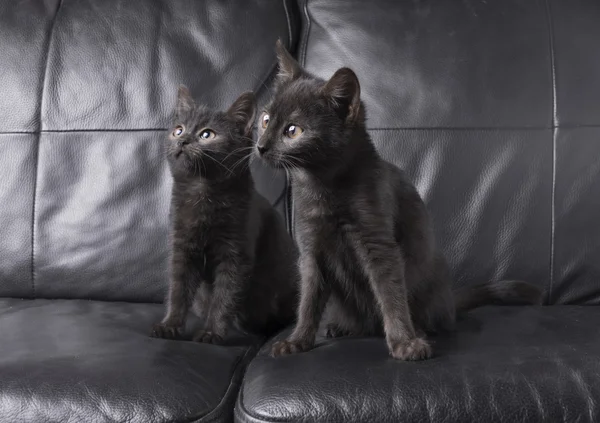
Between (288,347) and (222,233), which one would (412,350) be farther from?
(222,233)

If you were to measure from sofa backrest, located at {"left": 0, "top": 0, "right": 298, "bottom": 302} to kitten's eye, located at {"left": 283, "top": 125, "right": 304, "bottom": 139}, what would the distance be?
1.85 feet

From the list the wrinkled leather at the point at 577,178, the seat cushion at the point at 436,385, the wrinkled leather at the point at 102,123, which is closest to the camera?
the seat cushion at the point at 436,385

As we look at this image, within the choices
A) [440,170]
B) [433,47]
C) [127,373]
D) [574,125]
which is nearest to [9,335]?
[127,373]

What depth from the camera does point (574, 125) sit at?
1.78 meters

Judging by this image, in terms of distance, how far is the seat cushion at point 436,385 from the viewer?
1.07 meters

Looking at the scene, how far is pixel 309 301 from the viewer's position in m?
1.41

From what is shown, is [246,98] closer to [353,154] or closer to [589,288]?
[353,154]

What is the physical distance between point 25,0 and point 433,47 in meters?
1.15

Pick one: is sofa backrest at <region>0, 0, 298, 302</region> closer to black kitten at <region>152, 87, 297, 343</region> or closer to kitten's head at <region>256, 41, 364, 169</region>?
black kitten at <region>152, 87, 297, 343</region>

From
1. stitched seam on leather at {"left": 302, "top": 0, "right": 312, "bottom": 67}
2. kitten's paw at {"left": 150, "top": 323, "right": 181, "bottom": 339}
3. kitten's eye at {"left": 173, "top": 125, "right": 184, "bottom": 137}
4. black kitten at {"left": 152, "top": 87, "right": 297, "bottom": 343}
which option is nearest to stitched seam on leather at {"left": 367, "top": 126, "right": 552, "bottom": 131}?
stitched seam on leather at {"left": 302, "top": 0, "right": 312, "bottom": 67}

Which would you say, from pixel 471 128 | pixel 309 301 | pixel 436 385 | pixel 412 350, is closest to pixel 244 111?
pixel 309 301

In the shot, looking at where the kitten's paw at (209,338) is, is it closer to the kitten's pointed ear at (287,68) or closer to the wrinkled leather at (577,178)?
the kitten's pointed ear at (287,68)

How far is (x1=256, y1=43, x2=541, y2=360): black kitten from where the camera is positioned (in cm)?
130

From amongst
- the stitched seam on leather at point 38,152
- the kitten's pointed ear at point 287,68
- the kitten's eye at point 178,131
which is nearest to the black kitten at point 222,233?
the kitten's eye at point 178,131
